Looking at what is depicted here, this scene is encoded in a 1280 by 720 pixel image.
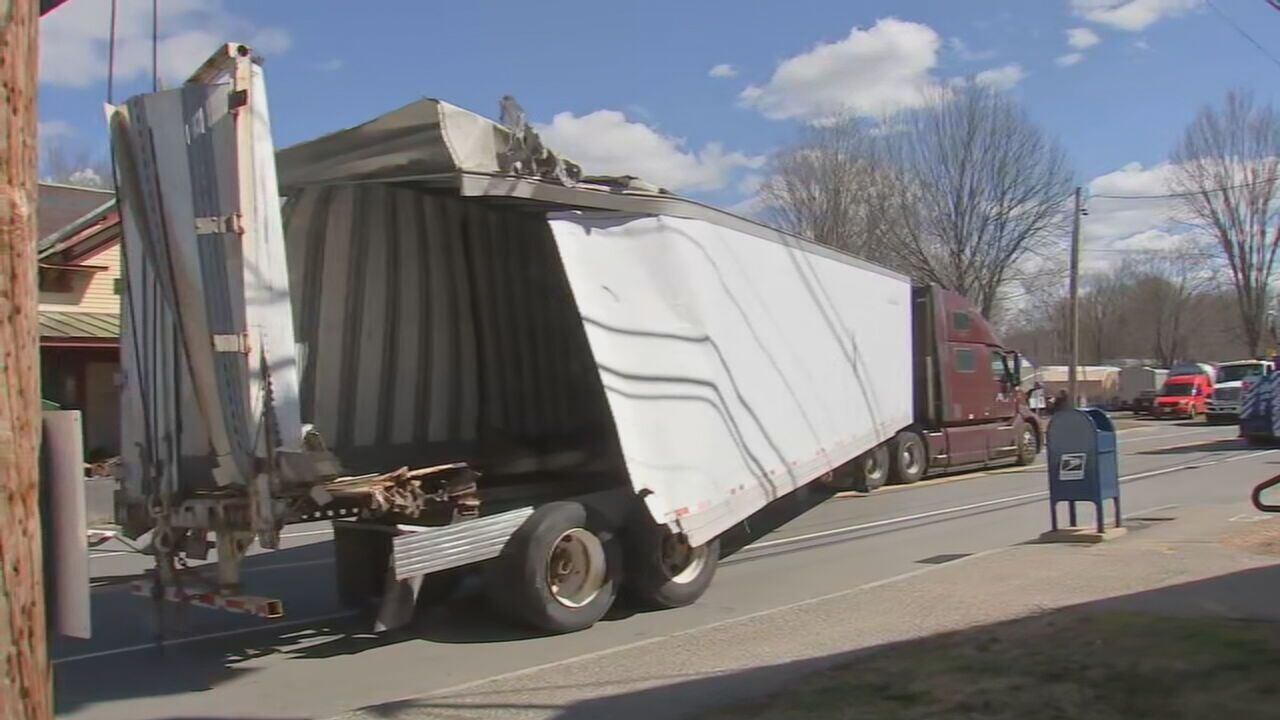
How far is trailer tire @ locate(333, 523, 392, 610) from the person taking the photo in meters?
8.80

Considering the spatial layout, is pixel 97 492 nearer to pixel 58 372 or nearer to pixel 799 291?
pixel 58 372

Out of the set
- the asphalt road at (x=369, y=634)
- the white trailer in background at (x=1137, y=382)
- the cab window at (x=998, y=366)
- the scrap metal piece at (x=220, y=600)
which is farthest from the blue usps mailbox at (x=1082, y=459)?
the white trailer in background at (x=1137, y=382)

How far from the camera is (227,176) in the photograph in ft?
21.8

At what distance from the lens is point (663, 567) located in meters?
8.54

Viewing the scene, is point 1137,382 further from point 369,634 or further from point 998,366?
point 369,634

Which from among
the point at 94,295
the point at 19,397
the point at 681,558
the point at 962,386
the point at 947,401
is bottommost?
the point at 681,558

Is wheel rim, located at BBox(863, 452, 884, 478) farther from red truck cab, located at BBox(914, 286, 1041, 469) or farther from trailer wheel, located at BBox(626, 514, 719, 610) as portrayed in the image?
trailer wheel, located at BBox(626, 514, 719, 610)

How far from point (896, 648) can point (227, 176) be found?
512cm

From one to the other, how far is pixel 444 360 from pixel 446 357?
4cm

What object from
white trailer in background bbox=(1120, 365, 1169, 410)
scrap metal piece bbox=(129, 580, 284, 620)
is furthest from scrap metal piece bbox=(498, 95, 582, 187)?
white trailer in background bbox=(1120, 365, 1169, 410)

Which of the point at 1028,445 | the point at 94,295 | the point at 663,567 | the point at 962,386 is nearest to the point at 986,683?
the point at 663,567

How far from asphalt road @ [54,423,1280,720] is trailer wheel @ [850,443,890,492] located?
172cm

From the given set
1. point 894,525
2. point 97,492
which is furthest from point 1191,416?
point 97,492

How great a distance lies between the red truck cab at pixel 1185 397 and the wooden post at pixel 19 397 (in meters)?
46.4
